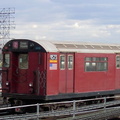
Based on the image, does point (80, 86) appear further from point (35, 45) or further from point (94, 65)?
point (35, 45)

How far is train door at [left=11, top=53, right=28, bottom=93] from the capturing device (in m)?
16.7

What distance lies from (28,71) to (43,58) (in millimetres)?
1155

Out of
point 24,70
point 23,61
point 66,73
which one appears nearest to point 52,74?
point 66,73

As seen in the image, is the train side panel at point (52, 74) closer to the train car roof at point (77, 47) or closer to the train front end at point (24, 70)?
the train front end at point (24, 70)

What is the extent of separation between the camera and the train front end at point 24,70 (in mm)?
15930

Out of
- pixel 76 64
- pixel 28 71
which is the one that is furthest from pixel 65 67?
pixel 28 71

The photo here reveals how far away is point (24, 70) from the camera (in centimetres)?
1666

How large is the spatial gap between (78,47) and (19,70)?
3281 mm

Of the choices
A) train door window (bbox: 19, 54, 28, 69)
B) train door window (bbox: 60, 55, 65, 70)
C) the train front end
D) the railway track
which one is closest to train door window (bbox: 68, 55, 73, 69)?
train door window (bbox: 60, 55, 65, 70)

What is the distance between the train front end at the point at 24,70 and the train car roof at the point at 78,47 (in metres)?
0.52

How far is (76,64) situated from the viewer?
1720 centimetres

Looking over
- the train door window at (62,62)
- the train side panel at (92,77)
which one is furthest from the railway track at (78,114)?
the train door window at (62,62)

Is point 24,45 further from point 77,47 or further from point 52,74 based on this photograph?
point 77,47

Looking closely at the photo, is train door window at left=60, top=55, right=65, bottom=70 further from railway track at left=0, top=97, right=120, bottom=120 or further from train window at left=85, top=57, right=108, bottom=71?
railway track at left=0, top=97, right=120, bottom=120
